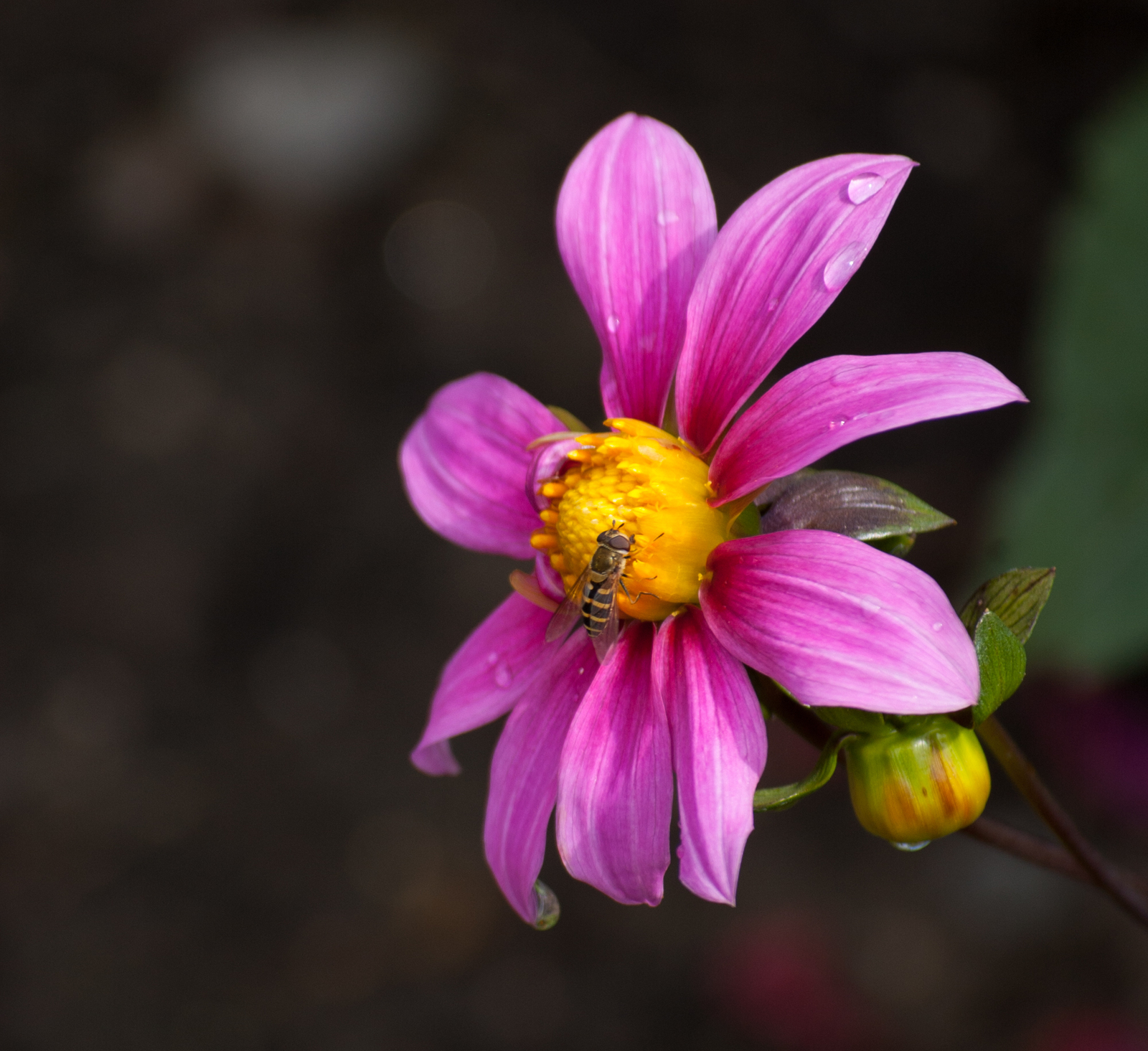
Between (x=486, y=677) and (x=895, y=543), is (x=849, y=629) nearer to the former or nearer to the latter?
(x=895, y=543)

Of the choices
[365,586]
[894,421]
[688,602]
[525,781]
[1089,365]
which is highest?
[894,421]

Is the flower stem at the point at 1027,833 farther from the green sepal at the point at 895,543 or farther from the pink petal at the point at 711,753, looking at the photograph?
the green sepal at the point at 895,543

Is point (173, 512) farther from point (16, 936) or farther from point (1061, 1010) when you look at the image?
point (1061, 1010)

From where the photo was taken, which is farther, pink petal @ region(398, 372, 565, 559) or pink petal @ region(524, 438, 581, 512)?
pink petal @ region(398, 372, 565, 559)

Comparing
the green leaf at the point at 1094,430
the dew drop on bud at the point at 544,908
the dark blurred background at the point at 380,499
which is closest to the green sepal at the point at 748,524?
the dew drop on bud at the point at 544,908

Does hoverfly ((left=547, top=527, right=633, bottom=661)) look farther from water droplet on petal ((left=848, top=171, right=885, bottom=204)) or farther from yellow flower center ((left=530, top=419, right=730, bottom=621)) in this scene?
water droplet on petal ((left=848, top=171, right=885, bottom=204))

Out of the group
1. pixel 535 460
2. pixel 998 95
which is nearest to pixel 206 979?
pixel 535 460

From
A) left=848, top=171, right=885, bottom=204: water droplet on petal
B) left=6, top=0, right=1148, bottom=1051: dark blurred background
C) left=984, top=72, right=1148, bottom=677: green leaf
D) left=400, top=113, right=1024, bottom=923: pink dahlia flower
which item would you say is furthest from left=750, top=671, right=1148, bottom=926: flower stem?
left=6, top=0, right=1148, bottom=1051: dark blurred background
